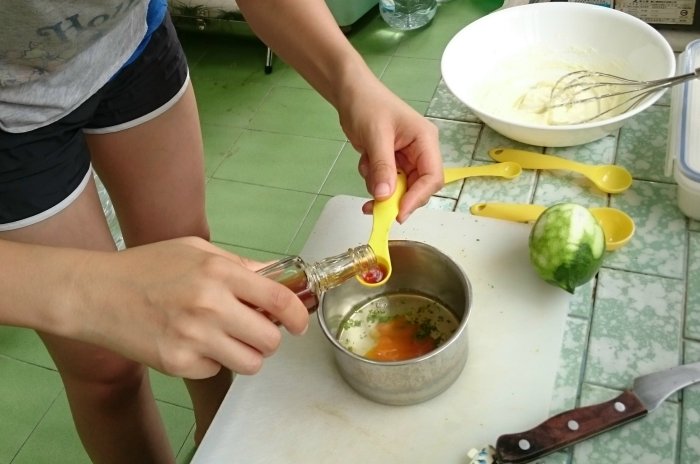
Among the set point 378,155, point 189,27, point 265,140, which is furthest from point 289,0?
point 189,27

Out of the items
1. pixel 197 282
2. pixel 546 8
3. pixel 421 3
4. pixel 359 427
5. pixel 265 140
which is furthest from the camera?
pixel 421 3

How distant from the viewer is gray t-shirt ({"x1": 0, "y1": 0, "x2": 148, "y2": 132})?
0.61 m

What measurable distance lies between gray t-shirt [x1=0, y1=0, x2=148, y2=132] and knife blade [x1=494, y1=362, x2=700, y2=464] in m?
0.54

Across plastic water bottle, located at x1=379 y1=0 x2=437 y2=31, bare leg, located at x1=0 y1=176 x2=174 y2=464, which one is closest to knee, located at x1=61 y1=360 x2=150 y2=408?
bare leg, located at x1=0 y1=176 x2=174 y2=464

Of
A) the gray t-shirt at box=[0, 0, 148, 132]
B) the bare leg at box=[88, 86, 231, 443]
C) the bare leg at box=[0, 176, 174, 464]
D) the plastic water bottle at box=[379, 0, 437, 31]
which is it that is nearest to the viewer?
A: the gray t-shirt at box=[0, 0, 148, 132]

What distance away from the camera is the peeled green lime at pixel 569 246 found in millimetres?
688

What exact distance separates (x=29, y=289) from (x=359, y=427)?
32cm

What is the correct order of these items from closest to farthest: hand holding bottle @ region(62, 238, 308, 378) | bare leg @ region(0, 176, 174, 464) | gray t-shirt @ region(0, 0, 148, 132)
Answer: hand holding bottle @ region(62, 238, 308, 378)
gray t-shirt @ region(0, 0, 148, 132)
bare leg @ region(0, 176, 174, 464)

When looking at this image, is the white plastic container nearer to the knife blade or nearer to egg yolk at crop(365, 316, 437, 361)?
the knife blade

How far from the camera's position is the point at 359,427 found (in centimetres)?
65

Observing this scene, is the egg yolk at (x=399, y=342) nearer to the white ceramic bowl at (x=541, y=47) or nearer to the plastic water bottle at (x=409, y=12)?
the white ceramic bowl at (x=541, y=47)

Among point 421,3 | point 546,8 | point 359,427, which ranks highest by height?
point 546,8

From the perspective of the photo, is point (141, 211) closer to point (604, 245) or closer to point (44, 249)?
point (44, 249)

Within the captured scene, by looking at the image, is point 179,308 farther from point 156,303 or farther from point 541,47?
point 541,47
